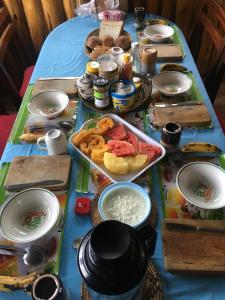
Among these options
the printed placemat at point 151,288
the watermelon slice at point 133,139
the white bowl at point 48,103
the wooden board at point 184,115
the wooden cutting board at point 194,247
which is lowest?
the printed placemat at point 151,288

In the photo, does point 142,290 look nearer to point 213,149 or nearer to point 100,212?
point 100,212

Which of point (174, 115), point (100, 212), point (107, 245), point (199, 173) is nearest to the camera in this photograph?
point (107, 245)

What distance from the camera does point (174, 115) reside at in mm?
1159

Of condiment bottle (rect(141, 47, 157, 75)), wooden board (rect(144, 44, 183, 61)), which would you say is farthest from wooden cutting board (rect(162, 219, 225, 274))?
wooden board (rect(144, 44, 183, 61))

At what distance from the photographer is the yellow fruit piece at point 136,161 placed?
3.12 feet

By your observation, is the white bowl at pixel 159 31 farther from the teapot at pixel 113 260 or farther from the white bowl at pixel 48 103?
the teapot at pixel 113 260

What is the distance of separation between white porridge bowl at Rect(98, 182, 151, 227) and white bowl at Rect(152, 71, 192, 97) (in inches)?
23.1

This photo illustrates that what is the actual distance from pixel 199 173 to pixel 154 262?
326 mm

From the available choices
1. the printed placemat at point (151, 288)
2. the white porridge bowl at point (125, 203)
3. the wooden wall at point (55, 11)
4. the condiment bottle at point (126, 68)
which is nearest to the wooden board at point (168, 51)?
the condiment bottle at point (126, 68)

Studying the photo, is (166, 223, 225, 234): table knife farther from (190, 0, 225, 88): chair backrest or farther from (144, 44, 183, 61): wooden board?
(190, 0, 225, 88): chair backrest

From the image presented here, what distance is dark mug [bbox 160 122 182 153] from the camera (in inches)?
38.3

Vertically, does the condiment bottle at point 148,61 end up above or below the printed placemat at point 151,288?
above

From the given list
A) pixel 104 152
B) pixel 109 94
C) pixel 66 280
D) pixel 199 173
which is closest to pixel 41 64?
pixel 109 94

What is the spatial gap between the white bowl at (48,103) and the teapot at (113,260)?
0.74m
